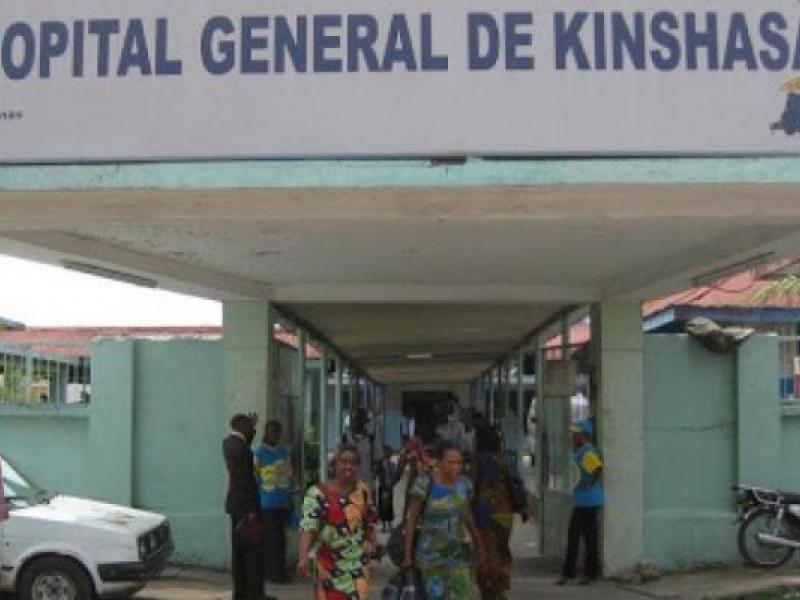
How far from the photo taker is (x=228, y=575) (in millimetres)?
11797

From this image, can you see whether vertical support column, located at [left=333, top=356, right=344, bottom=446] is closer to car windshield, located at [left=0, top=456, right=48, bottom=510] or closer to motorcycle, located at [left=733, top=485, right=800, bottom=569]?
motorcycle, located at [left=733, top=485, right=800, bottom=569]

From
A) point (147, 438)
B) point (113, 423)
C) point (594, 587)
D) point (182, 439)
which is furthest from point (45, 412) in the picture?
point (594, 587)

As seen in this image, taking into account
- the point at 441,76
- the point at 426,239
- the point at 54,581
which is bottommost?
the point at 54,581

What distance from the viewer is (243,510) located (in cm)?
1000

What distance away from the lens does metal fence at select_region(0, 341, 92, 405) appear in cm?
1343

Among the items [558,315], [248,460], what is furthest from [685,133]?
[558,315]

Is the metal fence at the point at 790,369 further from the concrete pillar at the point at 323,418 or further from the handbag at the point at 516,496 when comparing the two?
the concrete pillar at the point at 323,418

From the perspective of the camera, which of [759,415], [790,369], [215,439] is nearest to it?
[759,415]

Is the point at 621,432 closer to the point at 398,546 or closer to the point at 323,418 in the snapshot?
the point at 398,546

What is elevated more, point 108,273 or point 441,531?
point 108,273

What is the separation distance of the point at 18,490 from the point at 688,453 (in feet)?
21.2

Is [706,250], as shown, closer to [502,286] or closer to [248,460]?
[502,286]

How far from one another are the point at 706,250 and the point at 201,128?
443cm

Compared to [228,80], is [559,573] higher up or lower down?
lower down
